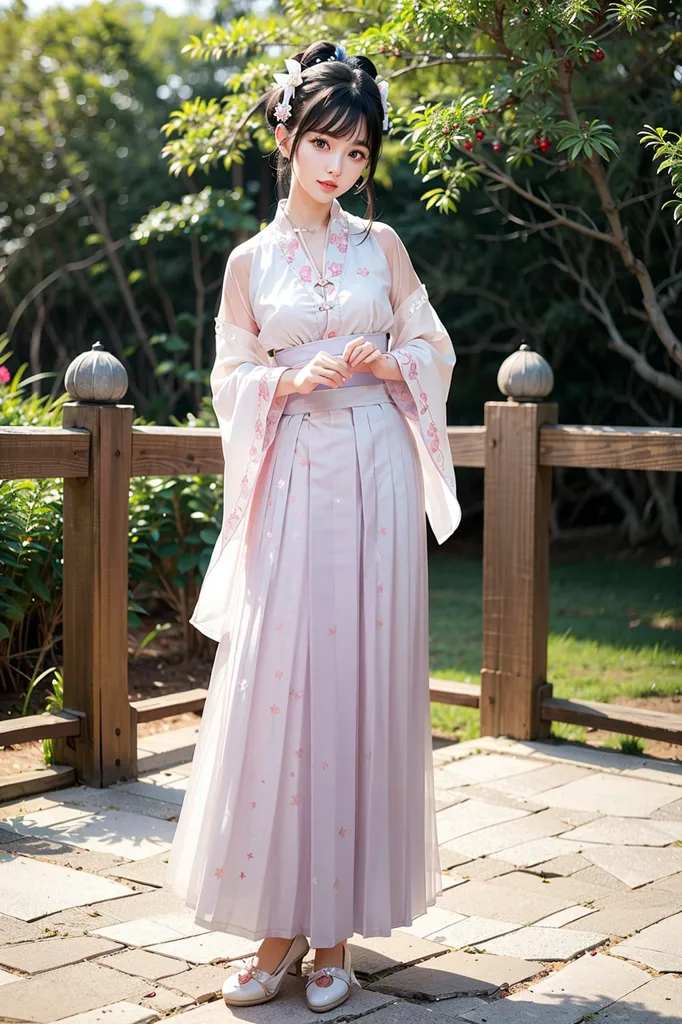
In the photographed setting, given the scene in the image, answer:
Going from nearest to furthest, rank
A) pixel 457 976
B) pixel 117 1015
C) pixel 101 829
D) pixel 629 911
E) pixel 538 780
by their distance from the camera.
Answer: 1. pixel 117 1015
2. pixel 457 976
3. pixel 629 911
4. pixel 101 829
5. pixel 538 780

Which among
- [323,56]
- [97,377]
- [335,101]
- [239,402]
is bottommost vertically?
[239,402]

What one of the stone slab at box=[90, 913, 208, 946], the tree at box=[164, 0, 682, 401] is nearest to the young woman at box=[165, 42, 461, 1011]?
the stone slab at box=[90, 913, 208, 946]

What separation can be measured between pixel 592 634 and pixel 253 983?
4.56 m

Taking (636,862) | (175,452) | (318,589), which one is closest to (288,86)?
(318,589)

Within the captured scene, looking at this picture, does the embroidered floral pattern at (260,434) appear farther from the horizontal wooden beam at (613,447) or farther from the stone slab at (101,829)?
the horizontal wooden beam at (613,447)

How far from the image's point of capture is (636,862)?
3064 mm

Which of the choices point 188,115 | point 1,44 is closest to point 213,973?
point 188,115

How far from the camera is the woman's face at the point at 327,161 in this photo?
2336mm

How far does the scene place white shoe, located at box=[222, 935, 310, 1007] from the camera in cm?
221

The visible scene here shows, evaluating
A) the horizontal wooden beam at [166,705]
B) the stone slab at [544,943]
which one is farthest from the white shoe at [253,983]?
the horizontal wooden beam at [166,705]

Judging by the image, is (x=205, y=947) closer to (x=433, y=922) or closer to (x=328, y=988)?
(x=328, y=988)

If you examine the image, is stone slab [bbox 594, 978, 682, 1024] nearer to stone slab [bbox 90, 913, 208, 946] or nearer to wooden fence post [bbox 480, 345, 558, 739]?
stone slab [bbox 90, 913, 208, 946]

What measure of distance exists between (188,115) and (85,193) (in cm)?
569

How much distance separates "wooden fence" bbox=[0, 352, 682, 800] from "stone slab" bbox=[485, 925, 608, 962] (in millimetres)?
1377
